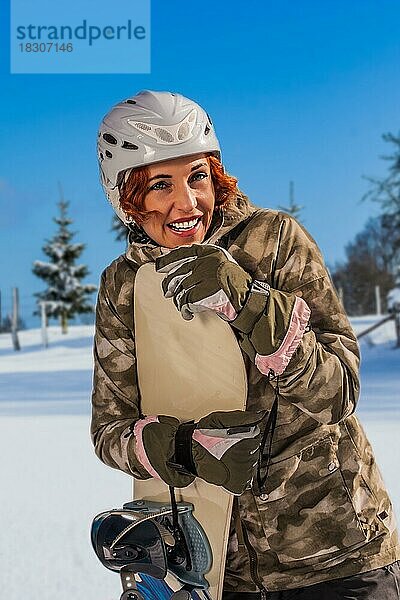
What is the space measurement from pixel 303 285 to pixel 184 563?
0.58 meters

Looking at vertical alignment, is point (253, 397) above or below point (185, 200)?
below

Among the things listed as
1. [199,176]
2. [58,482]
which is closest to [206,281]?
[199,176]

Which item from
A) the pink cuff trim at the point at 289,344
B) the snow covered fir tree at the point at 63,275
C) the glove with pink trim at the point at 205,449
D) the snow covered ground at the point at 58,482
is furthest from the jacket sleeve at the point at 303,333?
the snow covered fir tree at the point at 63,275

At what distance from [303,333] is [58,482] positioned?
4.75 metres

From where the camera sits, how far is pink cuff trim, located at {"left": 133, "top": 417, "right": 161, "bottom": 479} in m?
1.77

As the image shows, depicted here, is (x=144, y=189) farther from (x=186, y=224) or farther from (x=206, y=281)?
(x=206, y=281)

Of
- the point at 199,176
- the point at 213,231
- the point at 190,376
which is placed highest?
the point at 199,176

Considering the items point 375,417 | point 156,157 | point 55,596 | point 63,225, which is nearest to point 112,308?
point 156,157

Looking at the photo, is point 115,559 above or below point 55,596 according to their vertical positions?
above

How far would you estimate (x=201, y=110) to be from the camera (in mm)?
1924

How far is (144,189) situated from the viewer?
5.96ft

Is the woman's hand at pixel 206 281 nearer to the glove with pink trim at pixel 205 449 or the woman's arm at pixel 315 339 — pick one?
the woman's arm at pixel 315 339

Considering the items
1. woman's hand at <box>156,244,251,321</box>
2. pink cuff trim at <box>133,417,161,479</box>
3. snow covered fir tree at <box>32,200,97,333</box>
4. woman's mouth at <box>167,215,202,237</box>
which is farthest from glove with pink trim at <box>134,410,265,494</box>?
snow covered fir tree at <box>32,200,97,333</box>

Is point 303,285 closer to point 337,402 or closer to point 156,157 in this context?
point 337,402
